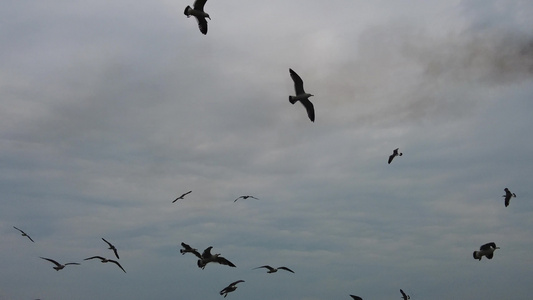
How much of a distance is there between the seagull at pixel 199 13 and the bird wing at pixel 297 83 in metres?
6.89

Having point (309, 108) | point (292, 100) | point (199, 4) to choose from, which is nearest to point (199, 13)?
point (199, 4)

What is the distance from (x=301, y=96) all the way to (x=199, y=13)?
9409mm

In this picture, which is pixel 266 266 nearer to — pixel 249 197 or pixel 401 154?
pixel 249 197

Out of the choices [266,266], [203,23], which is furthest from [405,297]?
[203,23]

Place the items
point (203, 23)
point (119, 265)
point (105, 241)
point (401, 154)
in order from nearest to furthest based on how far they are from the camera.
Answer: point (203, 23), point (119, 265), point (105, 241), point (401, 154)

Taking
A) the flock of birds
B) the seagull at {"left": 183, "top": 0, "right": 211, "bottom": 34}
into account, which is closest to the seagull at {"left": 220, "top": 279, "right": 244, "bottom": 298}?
the flock of birds

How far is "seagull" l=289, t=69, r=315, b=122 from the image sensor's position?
42.3 m

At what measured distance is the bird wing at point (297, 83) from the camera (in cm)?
4219

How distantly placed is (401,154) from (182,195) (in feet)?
76.1

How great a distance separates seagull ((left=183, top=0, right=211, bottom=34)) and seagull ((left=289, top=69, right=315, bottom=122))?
6.89 metres

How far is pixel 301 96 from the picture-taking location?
42938mm

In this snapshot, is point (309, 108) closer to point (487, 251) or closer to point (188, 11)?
point (188, 11)

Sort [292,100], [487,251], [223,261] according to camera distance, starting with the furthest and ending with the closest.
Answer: [487,251] < [223,261] < [292,100]

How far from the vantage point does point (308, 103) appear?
43.3m
